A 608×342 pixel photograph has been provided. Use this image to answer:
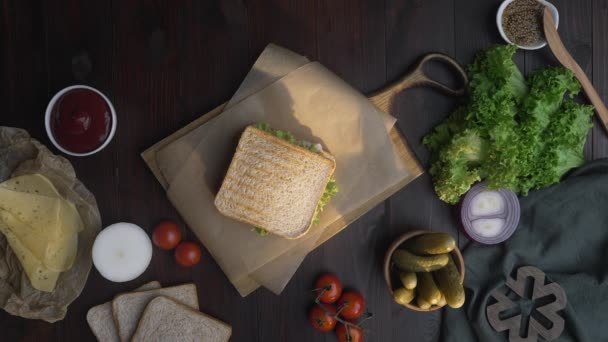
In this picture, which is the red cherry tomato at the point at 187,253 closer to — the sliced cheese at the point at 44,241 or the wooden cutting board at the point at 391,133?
the wooden cutting board at the point at 391,133

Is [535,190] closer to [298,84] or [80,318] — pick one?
[298,84]

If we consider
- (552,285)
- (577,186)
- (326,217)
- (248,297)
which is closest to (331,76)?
(326,217)

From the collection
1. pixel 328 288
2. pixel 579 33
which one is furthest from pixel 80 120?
pixel 579 33

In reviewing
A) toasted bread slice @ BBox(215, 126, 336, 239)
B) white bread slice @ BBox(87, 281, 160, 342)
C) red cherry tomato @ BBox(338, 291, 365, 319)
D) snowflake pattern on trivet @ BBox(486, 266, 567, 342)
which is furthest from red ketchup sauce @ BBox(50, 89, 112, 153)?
snowflake pattern on trivet @ BBox(486, 266, 567, 342)

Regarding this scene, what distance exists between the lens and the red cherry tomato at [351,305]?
84.0 inches

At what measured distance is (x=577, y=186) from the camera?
2213 millimetres

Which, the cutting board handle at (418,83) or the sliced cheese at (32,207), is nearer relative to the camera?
the sliced cheese at (32,207)

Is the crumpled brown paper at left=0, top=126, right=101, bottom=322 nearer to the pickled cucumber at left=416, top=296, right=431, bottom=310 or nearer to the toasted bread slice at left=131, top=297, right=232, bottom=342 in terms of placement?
the toasted bread slice at left=131, top=297, right=232, bottom=342

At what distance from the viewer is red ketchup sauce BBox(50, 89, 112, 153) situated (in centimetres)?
194

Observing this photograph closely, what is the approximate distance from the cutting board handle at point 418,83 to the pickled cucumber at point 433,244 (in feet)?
2.07

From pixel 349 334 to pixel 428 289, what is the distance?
409mm

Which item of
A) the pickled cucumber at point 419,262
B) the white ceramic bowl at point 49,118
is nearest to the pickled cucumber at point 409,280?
the pickled cucumber at point 419,262

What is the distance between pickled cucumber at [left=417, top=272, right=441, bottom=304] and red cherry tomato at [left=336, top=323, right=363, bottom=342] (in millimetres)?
337

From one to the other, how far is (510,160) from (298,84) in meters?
0.95
